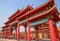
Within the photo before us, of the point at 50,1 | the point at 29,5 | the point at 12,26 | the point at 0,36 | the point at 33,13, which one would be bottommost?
the point at 0,36

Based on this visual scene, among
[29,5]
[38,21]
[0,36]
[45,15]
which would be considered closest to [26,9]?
[29,5]

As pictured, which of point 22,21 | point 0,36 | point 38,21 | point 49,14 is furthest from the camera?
point 0,36

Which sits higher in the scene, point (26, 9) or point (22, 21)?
point (26, 9)

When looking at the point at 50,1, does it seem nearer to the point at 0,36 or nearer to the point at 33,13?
the point at 33,13

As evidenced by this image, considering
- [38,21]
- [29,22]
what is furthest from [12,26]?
[38,21]

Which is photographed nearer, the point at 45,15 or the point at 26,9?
the point at 45,15

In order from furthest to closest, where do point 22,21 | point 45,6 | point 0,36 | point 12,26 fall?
point 0,36 → point 12,26 → point 22,21 → point 45,6

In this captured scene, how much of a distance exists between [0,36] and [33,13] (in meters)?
25.0

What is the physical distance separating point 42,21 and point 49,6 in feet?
7.24

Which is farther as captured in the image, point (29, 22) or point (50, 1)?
point (29, 22)

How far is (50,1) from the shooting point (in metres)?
11.6

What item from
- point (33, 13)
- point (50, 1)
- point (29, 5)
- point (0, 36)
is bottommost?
point (0, 36)

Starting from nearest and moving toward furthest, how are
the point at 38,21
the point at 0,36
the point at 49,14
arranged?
the point at 49,14
the point at 38,21
the point at 0,36

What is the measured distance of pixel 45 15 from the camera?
11.8 metres
